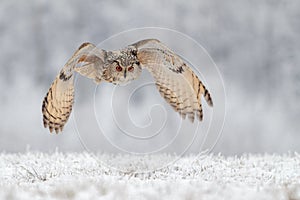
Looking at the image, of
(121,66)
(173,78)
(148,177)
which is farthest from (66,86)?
(148,177)

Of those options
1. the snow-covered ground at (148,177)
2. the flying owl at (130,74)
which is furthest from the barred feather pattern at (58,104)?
the snow-covered ground at (148,177)

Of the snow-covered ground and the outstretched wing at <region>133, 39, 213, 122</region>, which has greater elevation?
the outstretched wing at <region>133, 39, 213, 122</region>

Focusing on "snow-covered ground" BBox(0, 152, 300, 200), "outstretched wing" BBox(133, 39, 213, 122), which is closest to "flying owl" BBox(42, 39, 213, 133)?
"outstretched wing" BBox(133, 39, 213, 122)

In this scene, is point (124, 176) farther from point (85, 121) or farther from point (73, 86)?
point (73, 86)

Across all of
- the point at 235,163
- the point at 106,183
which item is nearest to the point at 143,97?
the point at 106,183

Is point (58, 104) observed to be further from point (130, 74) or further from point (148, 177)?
point (148, 177)

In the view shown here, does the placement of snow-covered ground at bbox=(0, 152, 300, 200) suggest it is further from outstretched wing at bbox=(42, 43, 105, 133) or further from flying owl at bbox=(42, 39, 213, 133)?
flying owl at bbox=(42, 39, 213, 133)
